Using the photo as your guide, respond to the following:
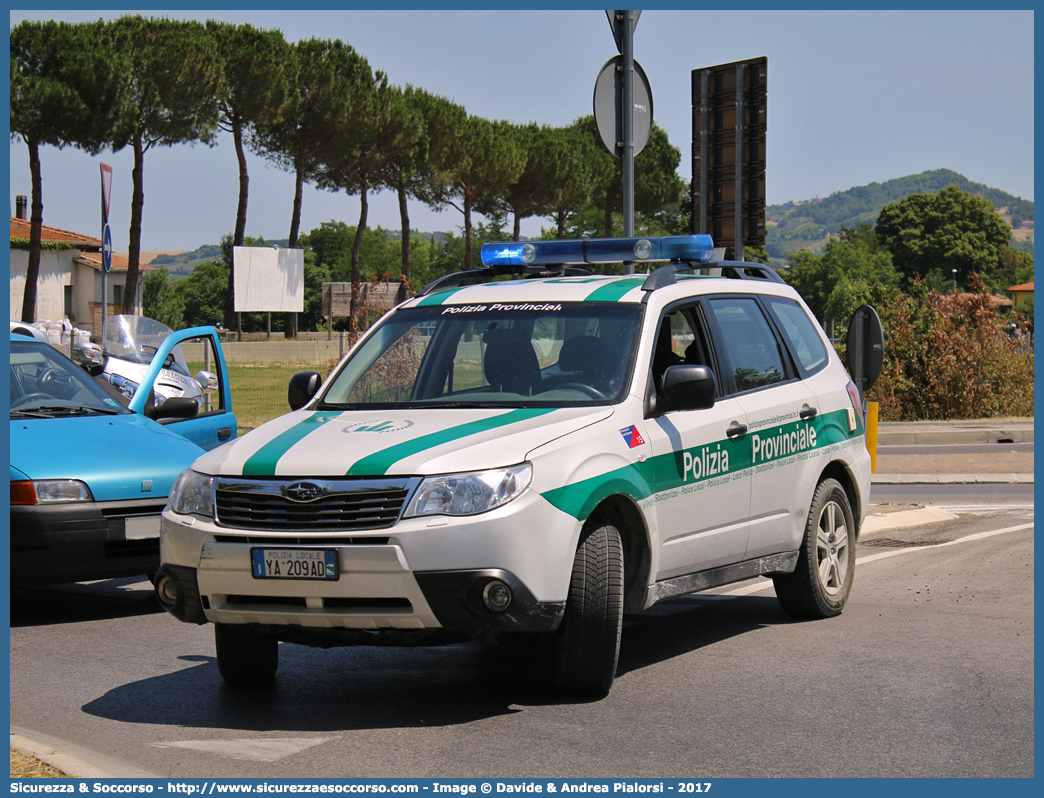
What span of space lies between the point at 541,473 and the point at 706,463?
1353 millimetres

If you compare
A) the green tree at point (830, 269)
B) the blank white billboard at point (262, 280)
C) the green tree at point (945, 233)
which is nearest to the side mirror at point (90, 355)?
the blank white billboard at point (262, 280)

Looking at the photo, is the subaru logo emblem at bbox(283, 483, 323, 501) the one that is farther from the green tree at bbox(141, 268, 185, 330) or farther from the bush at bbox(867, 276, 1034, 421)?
the green tree at bbox(141, 268, 185, 330)

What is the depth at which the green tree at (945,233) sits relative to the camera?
122312mm

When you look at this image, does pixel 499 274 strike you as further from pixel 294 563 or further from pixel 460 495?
pixel 294 563

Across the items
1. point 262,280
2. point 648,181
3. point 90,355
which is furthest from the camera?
point 648,181

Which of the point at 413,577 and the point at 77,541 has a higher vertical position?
the point at 413,577

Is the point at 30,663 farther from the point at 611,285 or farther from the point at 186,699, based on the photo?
the point at 611,285

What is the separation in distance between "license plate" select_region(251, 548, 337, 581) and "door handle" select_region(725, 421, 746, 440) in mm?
2300

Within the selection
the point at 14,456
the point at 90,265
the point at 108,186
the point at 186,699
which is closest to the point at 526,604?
the point at 186,699

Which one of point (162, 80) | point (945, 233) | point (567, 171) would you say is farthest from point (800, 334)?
point (945, 233)

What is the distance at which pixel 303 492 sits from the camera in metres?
4.96

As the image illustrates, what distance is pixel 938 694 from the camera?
5.53 metres

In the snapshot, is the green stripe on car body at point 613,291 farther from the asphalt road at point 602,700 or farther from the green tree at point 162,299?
the green tree at point 162,299

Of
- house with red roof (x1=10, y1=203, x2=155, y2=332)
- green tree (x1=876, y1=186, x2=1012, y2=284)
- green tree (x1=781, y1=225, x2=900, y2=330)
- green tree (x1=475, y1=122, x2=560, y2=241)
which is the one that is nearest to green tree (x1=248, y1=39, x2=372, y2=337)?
house with red roof (x1=10, y1=203, x2=155, y2=332)
